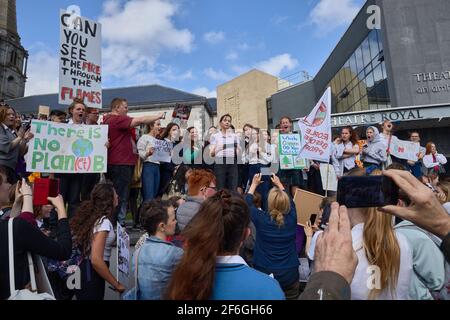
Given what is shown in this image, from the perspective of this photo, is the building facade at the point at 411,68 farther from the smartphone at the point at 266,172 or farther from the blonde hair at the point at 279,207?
the blonde hair at the point at 279,207

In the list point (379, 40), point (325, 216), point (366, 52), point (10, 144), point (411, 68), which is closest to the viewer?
point (325, 216)

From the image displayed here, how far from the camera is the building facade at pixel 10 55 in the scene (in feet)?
225

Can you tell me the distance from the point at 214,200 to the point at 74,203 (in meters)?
3.82

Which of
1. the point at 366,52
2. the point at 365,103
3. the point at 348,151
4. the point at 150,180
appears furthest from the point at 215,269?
the point at 366,52

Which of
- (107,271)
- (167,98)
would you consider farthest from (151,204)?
(167,98)

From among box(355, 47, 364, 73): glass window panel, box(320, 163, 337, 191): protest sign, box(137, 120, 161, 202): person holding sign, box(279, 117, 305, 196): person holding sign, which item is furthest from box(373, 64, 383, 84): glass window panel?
box(137, 120, 161, 202): person holding sign

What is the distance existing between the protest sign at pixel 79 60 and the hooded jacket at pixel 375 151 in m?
5.75

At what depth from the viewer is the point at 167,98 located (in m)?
57.0

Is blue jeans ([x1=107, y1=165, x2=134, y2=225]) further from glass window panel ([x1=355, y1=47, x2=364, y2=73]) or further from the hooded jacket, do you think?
glass window panel ([x1=355, y1=47, x2=364, y2=73])

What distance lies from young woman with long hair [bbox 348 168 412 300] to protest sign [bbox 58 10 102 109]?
5.42m

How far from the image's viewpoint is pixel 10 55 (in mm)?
70688

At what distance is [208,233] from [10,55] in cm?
8639

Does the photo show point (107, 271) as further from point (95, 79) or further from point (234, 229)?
point (95, 79)

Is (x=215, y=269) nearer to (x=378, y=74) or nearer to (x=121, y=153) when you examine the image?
(x=121, y=153)
